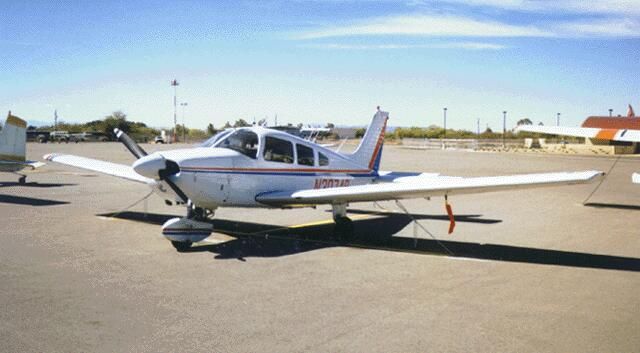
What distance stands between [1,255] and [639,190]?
74.6ft

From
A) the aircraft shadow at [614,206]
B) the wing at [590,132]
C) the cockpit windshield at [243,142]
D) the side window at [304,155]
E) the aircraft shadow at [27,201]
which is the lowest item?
the aircraft shadow at [614,206]

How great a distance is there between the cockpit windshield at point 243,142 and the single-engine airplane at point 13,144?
40.9ft

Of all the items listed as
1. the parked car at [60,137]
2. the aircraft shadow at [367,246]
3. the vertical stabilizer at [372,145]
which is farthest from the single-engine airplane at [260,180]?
the parked car at [60,137]

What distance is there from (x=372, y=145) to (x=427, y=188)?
4614mm

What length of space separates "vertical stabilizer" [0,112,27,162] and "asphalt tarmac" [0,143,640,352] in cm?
689

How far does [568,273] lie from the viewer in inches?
325

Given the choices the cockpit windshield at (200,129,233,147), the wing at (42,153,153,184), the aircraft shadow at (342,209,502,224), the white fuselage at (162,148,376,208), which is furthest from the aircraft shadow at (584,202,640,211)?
the wing at (42,153,153,184)

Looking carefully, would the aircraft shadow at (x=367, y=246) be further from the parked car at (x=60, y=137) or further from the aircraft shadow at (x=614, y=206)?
the parked car at (x=60, y=137)

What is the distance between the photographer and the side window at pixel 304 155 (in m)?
11.4

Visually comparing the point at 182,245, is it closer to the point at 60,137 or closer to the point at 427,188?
the point at 427,188

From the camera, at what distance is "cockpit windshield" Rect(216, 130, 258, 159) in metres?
10.6

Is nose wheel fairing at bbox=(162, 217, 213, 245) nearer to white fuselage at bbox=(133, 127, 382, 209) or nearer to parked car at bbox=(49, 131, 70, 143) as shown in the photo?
white fuselage at bbox=(133, 127, 382, 209)

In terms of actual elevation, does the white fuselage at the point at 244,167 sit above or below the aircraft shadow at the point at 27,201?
above

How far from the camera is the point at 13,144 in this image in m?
19.6
